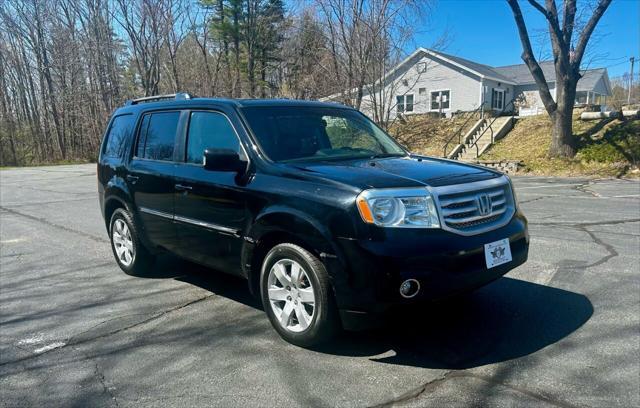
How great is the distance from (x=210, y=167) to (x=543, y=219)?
22.3 feet

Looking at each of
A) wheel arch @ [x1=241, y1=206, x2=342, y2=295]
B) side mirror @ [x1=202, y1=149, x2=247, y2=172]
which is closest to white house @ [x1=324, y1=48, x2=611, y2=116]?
side mirror @ [x1=202, y1=149, x2=247, y2=172]

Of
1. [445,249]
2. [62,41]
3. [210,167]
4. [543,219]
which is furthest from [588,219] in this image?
[62,41]

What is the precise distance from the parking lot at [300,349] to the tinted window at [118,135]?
1.46m

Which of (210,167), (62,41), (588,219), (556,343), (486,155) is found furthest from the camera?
(62,41)

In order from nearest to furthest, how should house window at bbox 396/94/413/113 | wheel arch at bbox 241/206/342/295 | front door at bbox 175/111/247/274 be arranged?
wheel arch at bbox 241/206/342/295
front door at bbox 175/111/247/274
house window at bbox 396/94/413/113

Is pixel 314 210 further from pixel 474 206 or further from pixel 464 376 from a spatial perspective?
pixel 464 376

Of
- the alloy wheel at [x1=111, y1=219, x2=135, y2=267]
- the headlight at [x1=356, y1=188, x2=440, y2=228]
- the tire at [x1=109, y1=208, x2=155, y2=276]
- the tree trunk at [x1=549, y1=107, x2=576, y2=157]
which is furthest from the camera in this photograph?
the tree trunk at [x1=549, y1=107, x2=576, y2=157]

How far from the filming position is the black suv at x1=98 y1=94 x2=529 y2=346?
309 centimetres

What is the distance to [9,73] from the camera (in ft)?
138

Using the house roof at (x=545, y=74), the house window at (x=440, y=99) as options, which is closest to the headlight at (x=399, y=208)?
the house window at (x=440, y=99)

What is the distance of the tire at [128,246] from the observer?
5.39 m

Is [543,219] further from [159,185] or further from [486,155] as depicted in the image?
[486,155]

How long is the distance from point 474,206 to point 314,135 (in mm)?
1625

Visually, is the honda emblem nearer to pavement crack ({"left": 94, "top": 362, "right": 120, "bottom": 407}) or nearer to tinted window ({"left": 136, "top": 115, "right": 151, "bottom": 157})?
pavement crack ({"left": 94, "top": 362, "right": 120, "bottom": 407})
